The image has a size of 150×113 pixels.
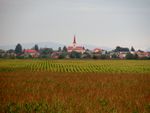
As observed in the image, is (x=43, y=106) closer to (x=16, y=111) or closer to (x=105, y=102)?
(x=16, y=111)

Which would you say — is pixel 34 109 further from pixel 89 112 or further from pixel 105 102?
pixel 105 102

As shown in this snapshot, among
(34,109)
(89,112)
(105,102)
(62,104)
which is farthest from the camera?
(105,102)

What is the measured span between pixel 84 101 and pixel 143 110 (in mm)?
2203

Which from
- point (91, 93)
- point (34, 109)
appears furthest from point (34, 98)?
point (91, 93)

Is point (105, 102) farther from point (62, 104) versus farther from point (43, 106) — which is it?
point (43, 106)

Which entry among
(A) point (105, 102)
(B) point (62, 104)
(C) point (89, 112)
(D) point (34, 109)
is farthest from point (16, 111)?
(A) point (105, 102)

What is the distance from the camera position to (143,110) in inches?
338

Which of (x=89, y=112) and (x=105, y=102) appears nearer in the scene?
(x=89, y=112)

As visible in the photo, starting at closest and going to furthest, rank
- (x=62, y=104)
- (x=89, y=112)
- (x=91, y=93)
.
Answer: (x=89, y=112), (x=62, y=104), (x=91, y=93)

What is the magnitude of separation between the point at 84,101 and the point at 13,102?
101 inches

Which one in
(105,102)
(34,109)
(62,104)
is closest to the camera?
(34,109)

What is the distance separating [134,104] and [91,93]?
2.45 m

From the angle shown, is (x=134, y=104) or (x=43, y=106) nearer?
(x=43, y=106)

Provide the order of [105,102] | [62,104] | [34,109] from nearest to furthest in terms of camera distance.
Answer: [34,109]
[62,104]
[105,102]
